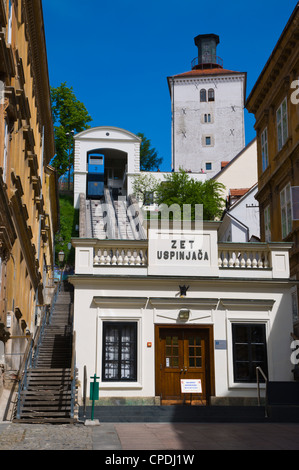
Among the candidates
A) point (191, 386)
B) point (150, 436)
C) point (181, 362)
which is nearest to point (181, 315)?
point (181, 362)

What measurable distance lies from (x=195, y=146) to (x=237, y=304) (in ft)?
212

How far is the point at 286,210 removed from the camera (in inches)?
1040

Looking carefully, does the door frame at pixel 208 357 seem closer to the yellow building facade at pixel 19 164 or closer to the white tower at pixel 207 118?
the yellow building facade at pixel 19 164

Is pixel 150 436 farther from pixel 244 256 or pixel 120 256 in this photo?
pixel 244 256

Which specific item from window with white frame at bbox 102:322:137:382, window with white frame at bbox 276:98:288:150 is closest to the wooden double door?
window with white frame at bbox 102:322:137:382

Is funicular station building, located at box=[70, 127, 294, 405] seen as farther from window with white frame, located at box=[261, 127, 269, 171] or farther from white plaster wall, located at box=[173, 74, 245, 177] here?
white plaster wall, located at box=[173, 74, 245, 177]

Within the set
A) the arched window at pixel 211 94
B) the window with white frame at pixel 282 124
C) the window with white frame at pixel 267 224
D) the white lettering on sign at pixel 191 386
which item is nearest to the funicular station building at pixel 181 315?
the white lettering on sign at pixel 191 386

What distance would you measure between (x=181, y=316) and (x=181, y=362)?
1301 mm

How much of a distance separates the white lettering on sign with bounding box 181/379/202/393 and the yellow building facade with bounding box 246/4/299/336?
7620 mm

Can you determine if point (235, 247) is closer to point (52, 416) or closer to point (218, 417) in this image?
point (218, 417)

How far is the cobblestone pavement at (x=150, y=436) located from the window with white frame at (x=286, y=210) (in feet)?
39.2

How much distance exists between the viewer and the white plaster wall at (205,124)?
81.7 metres

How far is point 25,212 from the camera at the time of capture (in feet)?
70.2

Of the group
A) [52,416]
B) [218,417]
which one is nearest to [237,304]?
[218,417]
